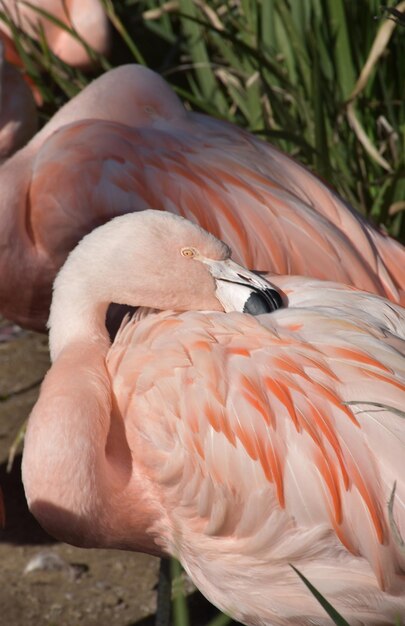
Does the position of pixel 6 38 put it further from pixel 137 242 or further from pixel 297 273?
pixel 137 242

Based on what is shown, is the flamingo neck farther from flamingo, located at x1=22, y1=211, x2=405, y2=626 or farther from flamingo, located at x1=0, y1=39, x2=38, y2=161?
flamingo, located at x1=0, y1=39, x2=38, y2=161

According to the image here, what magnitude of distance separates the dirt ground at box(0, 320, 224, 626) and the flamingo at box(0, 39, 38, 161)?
1.24 meters

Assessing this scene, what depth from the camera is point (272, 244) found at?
3447 millimetres

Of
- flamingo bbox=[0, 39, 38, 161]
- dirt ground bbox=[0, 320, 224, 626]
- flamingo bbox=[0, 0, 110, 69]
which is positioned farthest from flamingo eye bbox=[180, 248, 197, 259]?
flamingo bbox=[0, 0, 110, 69]

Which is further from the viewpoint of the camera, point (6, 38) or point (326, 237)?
point (6, 38)

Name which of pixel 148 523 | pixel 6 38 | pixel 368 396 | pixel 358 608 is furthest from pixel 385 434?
pixel 6 38

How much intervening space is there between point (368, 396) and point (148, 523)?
0.64 meters

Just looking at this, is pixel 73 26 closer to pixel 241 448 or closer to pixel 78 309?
pixel 78 309

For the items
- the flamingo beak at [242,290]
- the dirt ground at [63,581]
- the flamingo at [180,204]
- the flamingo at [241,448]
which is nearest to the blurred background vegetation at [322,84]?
the flamingo at [180,204]

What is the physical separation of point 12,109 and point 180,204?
99 cm

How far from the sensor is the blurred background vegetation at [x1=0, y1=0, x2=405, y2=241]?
156 inches

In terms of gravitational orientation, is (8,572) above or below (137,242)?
below

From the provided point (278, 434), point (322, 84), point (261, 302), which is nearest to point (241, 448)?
point (278, 434)

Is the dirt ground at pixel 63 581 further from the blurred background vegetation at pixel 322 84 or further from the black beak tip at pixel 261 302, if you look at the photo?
the blurred background vegetation at pixel 322 84
